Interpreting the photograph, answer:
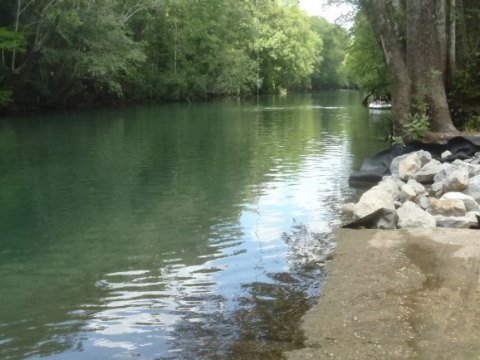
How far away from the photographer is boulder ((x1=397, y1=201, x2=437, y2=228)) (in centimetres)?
783

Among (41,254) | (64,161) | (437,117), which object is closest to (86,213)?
(41,254)

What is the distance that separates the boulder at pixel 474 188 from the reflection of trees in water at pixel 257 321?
3.26 metres

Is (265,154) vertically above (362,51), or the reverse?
(362,51)

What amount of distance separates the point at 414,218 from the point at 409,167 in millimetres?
3481

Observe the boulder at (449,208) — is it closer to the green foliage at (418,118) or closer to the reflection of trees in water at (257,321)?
the reflection of trees in water at (257,321)

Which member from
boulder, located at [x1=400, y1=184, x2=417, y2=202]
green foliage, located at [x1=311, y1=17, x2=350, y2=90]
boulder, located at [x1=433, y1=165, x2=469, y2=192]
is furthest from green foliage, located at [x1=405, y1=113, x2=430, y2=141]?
green foliage, located at [x1=311, y1=17, x2=350, y2=90]

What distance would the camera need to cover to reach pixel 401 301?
208 inches

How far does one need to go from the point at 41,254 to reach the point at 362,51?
77.1ft

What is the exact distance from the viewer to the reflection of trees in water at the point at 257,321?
15.2ft

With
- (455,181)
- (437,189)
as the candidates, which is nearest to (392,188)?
(437,189)

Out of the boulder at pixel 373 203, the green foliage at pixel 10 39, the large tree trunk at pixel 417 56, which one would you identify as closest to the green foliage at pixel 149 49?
the green foliage at pixel 10 39

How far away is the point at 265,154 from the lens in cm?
1688

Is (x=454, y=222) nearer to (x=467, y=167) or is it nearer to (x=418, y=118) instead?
(x=467, y=167)

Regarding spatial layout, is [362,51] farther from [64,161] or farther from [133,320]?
[133,320]
